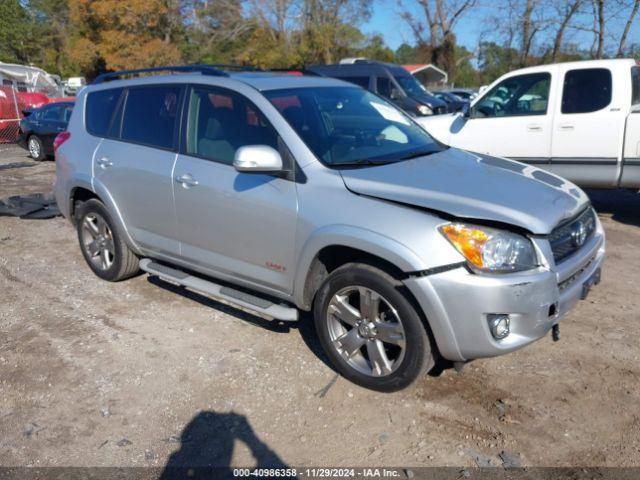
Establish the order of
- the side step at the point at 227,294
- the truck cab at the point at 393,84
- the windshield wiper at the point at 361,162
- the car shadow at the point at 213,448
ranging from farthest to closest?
1. the truck cab at the point at 393,84
2. the side step at the point at 227,294
3. the windshield wiper at the point at 361,162
4. the car shadow at the point at 213,448

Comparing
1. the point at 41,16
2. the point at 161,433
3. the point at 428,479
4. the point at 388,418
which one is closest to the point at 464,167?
the point at 388,418

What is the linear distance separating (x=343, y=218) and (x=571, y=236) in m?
1.35

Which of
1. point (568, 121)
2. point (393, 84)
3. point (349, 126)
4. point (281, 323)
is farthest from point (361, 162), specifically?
point (393, 84)

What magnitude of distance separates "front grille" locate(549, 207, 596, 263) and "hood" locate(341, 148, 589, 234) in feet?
0.20

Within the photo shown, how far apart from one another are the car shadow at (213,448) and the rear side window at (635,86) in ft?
20.1

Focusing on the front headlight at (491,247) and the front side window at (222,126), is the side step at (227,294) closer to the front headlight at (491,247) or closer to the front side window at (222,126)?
the front side window at (222,126)

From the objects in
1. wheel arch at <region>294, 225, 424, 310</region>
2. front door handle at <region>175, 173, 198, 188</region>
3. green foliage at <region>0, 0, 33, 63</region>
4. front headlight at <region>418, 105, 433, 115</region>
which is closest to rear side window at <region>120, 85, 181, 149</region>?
front door handle at <region>175, 173, 198, 188</region>

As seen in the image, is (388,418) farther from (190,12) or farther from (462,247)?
(190,12)

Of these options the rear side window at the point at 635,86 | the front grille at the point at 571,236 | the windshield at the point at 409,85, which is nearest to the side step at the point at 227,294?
the front grille at the point at 571,236

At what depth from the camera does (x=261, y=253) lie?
383 cm

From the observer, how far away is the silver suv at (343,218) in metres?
3.05

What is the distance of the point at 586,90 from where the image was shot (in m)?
7.13

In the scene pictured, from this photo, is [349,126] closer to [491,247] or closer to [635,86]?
[491,247]

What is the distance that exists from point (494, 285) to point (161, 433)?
198cm
